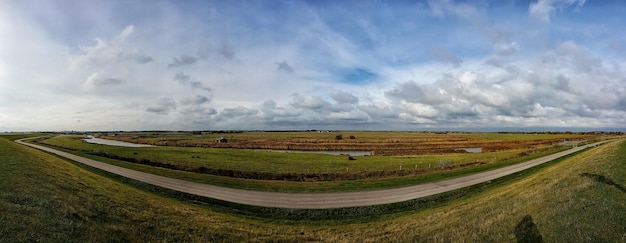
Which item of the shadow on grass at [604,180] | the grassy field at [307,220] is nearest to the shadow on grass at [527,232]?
the grassy field at [307,220]

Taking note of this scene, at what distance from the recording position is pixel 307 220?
20.6m

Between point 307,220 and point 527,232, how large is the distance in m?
12.3

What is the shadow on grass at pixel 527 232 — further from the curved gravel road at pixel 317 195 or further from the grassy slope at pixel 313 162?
the grassy slope at pixel 313 162

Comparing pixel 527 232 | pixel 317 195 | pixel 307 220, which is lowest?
pixel 307 220

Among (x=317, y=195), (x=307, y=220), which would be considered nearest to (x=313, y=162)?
(x=317, y=195)

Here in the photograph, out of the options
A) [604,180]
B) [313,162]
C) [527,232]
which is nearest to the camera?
[527,232]

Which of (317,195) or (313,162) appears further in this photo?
(313,162)

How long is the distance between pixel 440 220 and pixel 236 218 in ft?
39.6

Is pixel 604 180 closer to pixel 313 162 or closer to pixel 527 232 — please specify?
pixel 527 232

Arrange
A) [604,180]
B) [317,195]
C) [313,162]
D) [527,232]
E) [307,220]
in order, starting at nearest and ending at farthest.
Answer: [527,232]
[604,180]
[307,220]
[317,195]
[313,162]

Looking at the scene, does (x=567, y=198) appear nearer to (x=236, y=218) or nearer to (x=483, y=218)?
(x=483, y=218)

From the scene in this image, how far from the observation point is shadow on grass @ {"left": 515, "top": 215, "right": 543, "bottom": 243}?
11.5 m

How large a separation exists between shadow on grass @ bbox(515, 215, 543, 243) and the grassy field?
0.14 feet

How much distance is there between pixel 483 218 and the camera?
15125 mm
